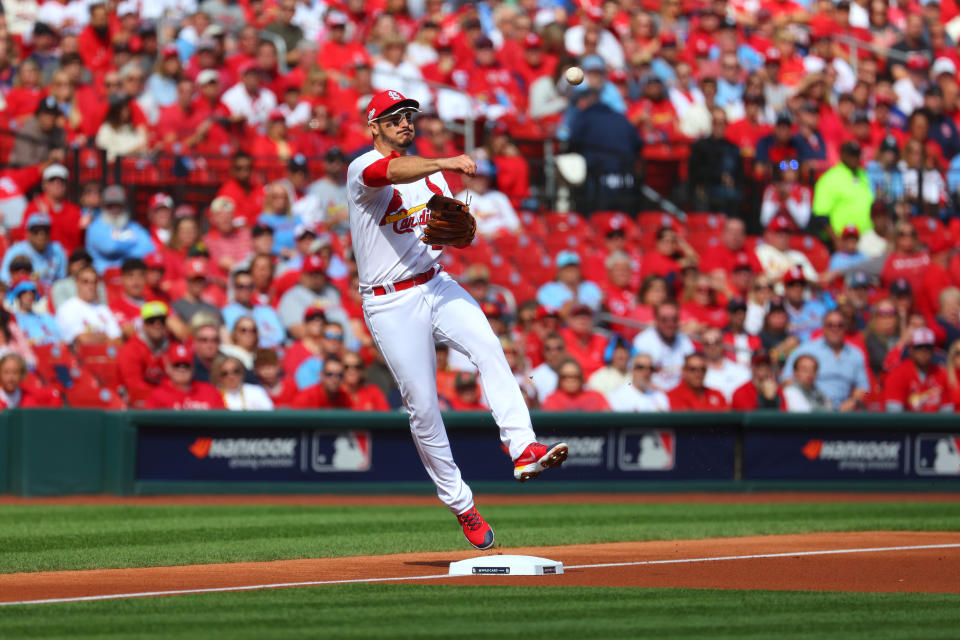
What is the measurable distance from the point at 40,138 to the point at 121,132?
33.9 inches

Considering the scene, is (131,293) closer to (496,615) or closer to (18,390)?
(18,390)

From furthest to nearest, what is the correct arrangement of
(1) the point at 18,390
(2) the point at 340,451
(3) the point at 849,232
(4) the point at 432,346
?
(3) the point at 849,232
(2) the point at 340,451
(1) the point at 18,390
(4) the point at 432,346

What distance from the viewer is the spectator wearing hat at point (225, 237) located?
1566cm

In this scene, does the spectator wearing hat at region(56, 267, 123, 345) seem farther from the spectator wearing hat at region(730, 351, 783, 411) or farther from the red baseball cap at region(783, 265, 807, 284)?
the red baseball cap at region(783, 265, 807, 284)

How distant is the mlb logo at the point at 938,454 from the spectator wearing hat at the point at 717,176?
430 cm

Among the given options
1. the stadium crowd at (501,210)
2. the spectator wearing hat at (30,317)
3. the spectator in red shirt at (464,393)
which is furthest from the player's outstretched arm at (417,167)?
the spectator wearing hat at (30,317)

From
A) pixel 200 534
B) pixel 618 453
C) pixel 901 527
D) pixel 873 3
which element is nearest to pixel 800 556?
pixel 901 527

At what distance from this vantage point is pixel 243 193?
53.2ft

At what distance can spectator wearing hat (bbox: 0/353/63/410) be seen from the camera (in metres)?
13.5

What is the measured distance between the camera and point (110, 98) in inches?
653

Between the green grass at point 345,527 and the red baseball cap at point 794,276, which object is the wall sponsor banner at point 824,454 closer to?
the green grass at point 345,527

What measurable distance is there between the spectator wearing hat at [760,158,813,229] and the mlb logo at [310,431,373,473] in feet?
20.8

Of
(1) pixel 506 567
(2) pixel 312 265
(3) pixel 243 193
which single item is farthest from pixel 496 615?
(3) pixel 243 193

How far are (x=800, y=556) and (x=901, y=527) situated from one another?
2.60 m
